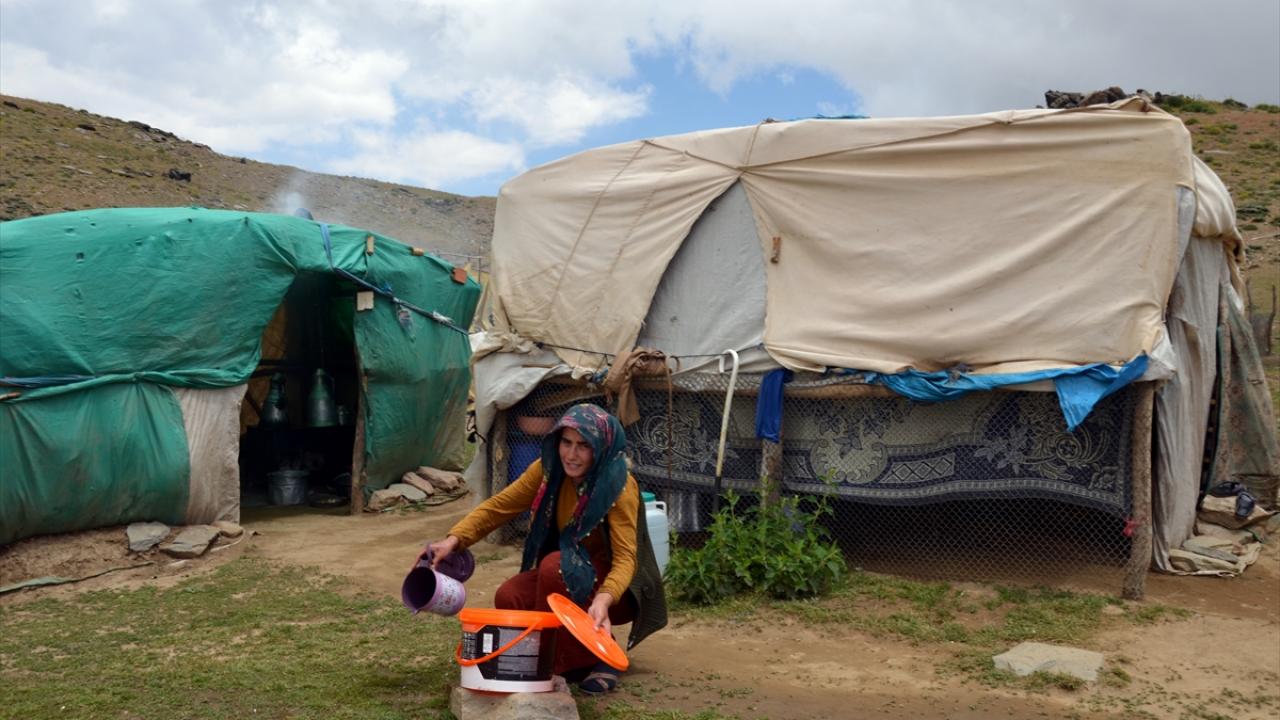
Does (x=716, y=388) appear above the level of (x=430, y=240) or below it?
below

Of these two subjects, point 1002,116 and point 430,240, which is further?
point 430,240

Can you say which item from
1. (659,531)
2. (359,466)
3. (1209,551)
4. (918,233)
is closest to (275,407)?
(359,466)

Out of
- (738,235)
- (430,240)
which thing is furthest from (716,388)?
(430,240)

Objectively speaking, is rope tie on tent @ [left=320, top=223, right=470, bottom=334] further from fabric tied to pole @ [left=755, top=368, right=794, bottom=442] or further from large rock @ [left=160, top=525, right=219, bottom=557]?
fabric tied to pole @ [left=755, top=368, right=794, bottom=442]

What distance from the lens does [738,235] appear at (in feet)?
22.1

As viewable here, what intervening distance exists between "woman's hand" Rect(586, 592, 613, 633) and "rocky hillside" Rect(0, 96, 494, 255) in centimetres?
2015

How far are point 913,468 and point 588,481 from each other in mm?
3024

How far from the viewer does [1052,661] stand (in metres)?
4.31

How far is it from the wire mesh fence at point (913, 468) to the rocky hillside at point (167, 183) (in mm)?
17147

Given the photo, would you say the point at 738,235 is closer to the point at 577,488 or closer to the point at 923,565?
the point at 923,565

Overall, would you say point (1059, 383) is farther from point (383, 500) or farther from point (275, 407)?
point (275, 407)

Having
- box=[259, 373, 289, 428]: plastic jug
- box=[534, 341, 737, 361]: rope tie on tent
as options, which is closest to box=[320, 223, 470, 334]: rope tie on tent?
box=[259, 373, 289, 428]: plastic jug

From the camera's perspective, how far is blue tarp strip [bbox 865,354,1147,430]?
5.27 metres

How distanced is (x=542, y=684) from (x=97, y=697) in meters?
1.74
